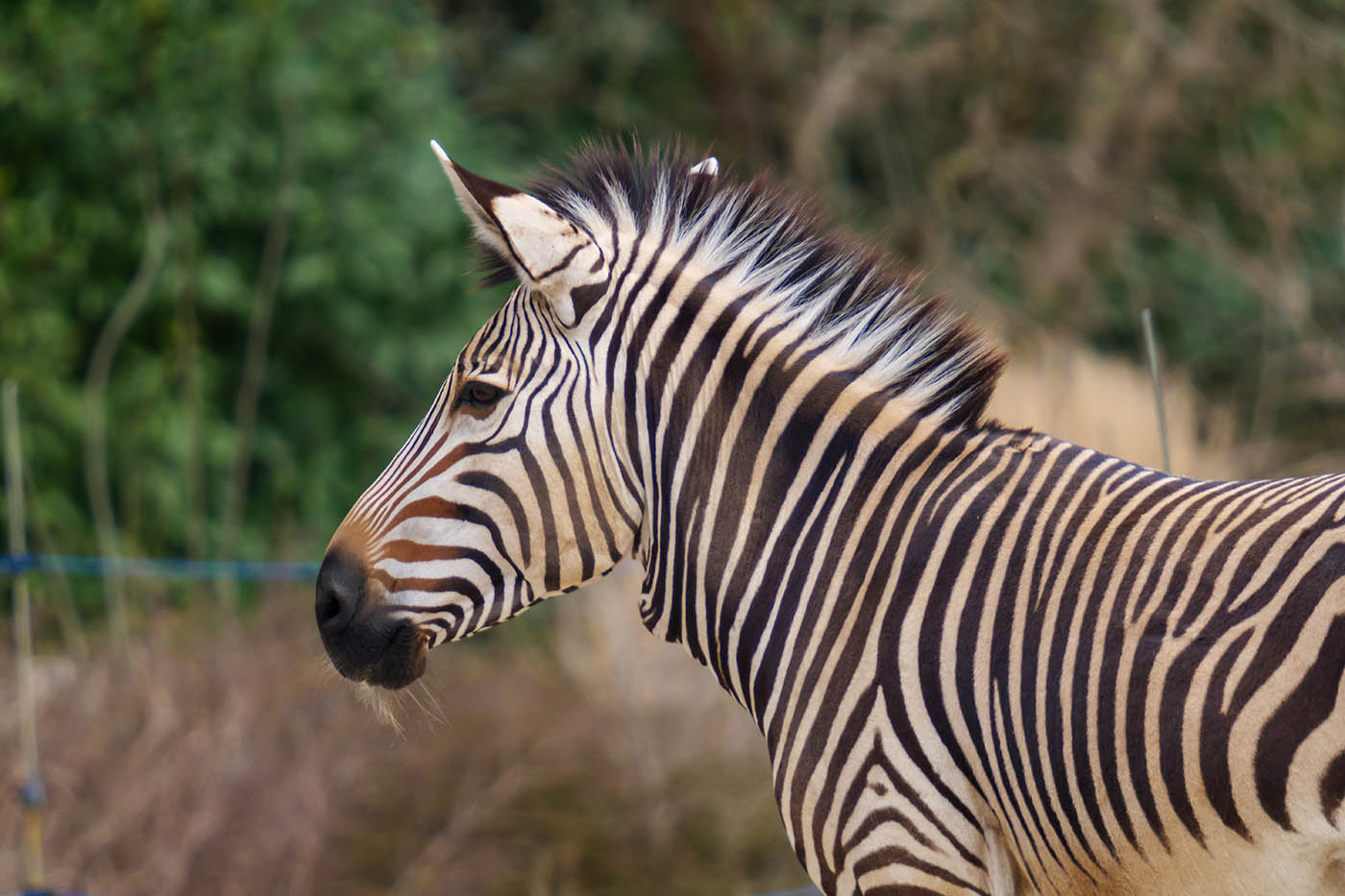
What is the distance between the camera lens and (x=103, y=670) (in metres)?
5.15

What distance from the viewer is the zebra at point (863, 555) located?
1714 millimetres

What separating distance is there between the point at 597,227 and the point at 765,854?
156 inches

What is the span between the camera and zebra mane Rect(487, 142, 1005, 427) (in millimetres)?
2154

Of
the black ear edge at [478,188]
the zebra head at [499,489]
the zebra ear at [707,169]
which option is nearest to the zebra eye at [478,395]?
the zebra head at [499,489]

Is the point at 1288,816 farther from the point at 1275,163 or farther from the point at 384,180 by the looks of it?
the point at 1275,163

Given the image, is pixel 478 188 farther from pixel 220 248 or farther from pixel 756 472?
pixel 220 248

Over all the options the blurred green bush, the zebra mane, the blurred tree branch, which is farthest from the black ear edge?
the blurred tree branch

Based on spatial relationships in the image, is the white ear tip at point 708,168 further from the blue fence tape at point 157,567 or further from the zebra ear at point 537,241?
the blue fence tape at point 157,567

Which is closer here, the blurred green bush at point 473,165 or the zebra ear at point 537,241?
the zebra ear at point 537,241

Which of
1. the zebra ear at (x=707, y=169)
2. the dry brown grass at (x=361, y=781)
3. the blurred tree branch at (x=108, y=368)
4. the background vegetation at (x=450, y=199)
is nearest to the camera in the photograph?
the zebra ear at (x=707, y=169)

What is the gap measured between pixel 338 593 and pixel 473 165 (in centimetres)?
687

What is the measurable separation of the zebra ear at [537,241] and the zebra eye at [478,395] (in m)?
0.17

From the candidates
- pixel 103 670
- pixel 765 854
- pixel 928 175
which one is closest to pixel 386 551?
pixel 103 670

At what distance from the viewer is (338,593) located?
2217 millimetres
